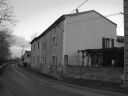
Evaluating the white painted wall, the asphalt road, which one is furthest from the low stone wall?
the white painted wall

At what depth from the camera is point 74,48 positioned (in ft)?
82.8

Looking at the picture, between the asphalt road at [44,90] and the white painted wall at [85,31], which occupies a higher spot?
the white painted wall at [85,31]

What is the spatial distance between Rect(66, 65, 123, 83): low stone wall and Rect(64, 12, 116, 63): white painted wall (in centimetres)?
328

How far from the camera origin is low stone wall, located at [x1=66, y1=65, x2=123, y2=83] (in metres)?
16.5

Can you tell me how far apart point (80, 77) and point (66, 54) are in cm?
461

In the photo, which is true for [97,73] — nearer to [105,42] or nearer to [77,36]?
[77,36]

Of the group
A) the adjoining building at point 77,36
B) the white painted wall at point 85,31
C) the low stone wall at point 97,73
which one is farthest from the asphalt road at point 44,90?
the white painted wall at point 85,31

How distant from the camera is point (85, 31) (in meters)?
26.2

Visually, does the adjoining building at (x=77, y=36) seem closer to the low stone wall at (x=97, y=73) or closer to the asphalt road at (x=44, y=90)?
the low stone wall at (x=97, y=73)

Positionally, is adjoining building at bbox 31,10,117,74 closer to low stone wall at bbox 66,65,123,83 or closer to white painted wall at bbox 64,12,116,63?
white painted wall at bbox 64,12,116,63

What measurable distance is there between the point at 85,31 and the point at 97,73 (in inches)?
345

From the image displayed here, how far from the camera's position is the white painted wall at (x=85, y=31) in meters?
25.1

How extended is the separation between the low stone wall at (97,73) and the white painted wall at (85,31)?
328 centimetres

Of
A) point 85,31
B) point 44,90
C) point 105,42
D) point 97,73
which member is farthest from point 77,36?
point 44,90
